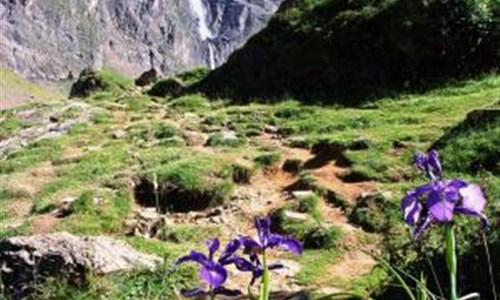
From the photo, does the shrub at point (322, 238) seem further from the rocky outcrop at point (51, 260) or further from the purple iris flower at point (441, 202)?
the purple iris flower at point (441, 202)

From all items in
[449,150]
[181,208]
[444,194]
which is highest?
[444,194]

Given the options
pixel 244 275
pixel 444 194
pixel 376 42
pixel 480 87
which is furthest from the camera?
pixel 376 42

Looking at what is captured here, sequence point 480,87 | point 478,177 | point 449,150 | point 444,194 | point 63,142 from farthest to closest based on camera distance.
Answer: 1. point 63,142
2. point 480,87
3. point 449,150
4. point 478,177
5. point 444,194

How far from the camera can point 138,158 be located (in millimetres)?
14828

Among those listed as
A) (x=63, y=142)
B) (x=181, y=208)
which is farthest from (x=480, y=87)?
(x=63, y=142)

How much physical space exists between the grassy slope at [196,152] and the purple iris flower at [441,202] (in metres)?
5.43

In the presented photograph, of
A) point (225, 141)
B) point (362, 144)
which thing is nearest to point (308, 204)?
point (362, 144)

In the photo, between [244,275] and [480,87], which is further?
[480,87]

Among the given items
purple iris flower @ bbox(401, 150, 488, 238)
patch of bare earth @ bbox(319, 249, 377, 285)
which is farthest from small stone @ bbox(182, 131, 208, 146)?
purple iris flower @ bbox(401, 150, 488, 238)

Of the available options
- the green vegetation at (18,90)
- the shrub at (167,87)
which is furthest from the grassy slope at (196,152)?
the green vegetation at (18,90)

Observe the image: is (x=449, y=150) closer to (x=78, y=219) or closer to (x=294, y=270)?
(x=294, y=270)

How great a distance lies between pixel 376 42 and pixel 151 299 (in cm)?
1295

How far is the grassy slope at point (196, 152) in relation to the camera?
11.5 m

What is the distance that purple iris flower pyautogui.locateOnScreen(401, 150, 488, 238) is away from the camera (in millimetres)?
2254
